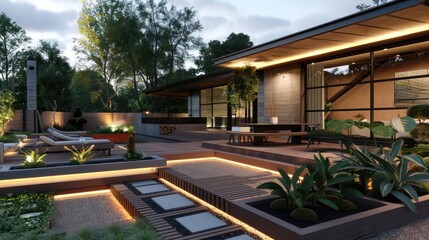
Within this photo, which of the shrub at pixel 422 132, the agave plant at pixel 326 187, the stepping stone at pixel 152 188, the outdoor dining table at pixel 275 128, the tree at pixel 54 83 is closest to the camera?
the agave plant at pixel 326 187

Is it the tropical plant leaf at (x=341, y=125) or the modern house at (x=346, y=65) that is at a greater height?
the modern house at (x=346, y=65)

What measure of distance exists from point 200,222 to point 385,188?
2240mm

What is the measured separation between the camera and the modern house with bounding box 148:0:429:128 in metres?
6.21

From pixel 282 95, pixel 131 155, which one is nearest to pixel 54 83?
pixel 282 95

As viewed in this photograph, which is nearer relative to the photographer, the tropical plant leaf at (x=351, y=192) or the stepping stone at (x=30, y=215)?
the tropical plant leaf at (x=351, y=192)

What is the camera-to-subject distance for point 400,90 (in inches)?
454

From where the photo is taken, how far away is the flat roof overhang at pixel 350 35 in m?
5.38

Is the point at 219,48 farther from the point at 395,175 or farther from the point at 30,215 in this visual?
the point at 395,175

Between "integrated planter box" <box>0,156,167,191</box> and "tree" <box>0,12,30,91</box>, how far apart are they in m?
26.6

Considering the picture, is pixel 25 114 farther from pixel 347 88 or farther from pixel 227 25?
pixel 227 25

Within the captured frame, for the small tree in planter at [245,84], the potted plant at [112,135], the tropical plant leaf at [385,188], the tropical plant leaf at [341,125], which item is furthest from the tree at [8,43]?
the tropical plant leaf at [385,188]

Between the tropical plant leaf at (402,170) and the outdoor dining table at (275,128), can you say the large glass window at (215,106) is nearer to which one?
the outdoor dining table at (275,128)

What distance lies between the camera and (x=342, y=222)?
276 cm

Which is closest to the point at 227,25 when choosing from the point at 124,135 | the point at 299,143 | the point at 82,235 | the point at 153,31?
the point at 153,31
